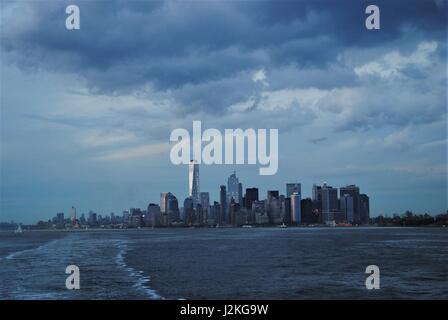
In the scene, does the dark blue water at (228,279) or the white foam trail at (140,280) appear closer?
the white foam trail at (140,280)

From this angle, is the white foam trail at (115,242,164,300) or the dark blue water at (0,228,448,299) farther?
the dark blue water at (0,228,448,299)

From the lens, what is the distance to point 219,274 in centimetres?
4272

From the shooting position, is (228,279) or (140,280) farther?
(228,279)

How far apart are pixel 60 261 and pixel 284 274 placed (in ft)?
88.1
